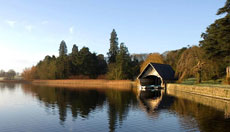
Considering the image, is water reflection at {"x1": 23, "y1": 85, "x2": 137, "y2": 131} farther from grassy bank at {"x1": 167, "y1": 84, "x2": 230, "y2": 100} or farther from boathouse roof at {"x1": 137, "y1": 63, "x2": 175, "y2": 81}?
boathouse roof at {"x1": 137, "y1": 63, "x2": 175, "y2": 81}

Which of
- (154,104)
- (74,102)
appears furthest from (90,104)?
(154,104)

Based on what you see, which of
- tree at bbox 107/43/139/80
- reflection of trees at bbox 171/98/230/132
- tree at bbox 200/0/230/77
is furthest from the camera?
tree at bbox 107/43/139/80

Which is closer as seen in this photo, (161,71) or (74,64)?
(161,71)

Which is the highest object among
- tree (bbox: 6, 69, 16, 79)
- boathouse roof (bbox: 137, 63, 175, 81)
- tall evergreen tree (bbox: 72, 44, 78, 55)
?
tall evergreen tree (bbox: 72, 44, 78, 55)

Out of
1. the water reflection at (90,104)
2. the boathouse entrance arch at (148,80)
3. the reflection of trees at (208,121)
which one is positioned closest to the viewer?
the reflection of trees at (208,121)

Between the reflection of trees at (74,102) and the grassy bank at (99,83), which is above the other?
the grassy bank at (99,83)

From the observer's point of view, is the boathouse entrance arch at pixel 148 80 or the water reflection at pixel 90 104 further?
the boathouse entrance arch at pixel 148 80

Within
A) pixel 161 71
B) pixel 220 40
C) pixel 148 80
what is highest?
pixel 220 40

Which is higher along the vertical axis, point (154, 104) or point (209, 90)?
point (209, 90)

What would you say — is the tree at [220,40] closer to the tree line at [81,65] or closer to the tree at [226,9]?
the tree at [226,9]

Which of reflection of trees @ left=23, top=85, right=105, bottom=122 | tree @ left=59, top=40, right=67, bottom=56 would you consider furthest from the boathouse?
tree @ left=59, top=40, right=67, bottom=56

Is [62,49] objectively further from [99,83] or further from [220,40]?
[220,40]

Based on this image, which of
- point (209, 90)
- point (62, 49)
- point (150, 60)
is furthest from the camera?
point (62, 49)

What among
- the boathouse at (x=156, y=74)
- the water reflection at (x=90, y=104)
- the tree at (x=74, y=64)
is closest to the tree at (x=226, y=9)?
the water reflection at (x=90, y=104)
